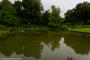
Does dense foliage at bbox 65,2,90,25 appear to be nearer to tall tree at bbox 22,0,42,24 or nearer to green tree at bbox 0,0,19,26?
tall tree at bbox 22,0,42,24

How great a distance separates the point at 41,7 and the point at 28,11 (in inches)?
127

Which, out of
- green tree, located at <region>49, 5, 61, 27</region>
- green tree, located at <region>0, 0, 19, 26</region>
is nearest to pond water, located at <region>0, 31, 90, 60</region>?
green tree, located at <region>0, 0, 19, 26</region>

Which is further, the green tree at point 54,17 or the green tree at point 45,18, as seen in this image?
the green tree at point 45,18

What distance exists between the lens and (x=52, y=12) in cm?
3756

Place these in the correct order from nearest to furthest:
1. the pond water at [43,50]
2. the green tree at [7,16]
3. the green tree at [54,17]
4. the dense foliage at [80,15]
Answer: the pond water at [43,50] < the green tree at [7,16] < the green tree at [54,17] < the dense foliage at [80,15]

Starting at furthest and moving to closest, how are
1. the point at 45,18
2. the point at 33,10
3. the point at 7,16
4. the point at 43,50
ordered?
1. the point at 45,18
2. the point at 33,10
3. the point at 7,16
4. the point at 43,50

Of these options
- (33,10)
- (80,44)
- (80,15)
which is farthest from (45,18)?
(80,44)

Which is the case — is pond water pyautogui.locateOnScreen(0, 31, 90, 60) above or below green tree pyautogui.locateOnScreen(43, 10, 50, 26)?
below

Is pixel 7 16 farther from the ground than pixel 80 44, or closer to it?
farther from the ground

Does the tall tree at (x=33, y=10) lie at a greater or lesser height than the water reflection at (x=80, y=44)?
greater

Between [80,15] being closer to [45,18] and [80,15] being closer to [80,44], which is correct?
[45,18]

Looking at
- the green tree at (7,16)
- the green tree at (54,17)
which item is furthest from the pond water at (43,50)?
the green tree at (54,17)

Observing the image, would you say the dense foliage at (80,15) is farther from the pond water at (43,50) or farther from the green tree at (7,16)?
the pond water at (43,50)

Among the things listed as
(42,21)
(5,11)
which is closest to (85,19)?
(42,21)
